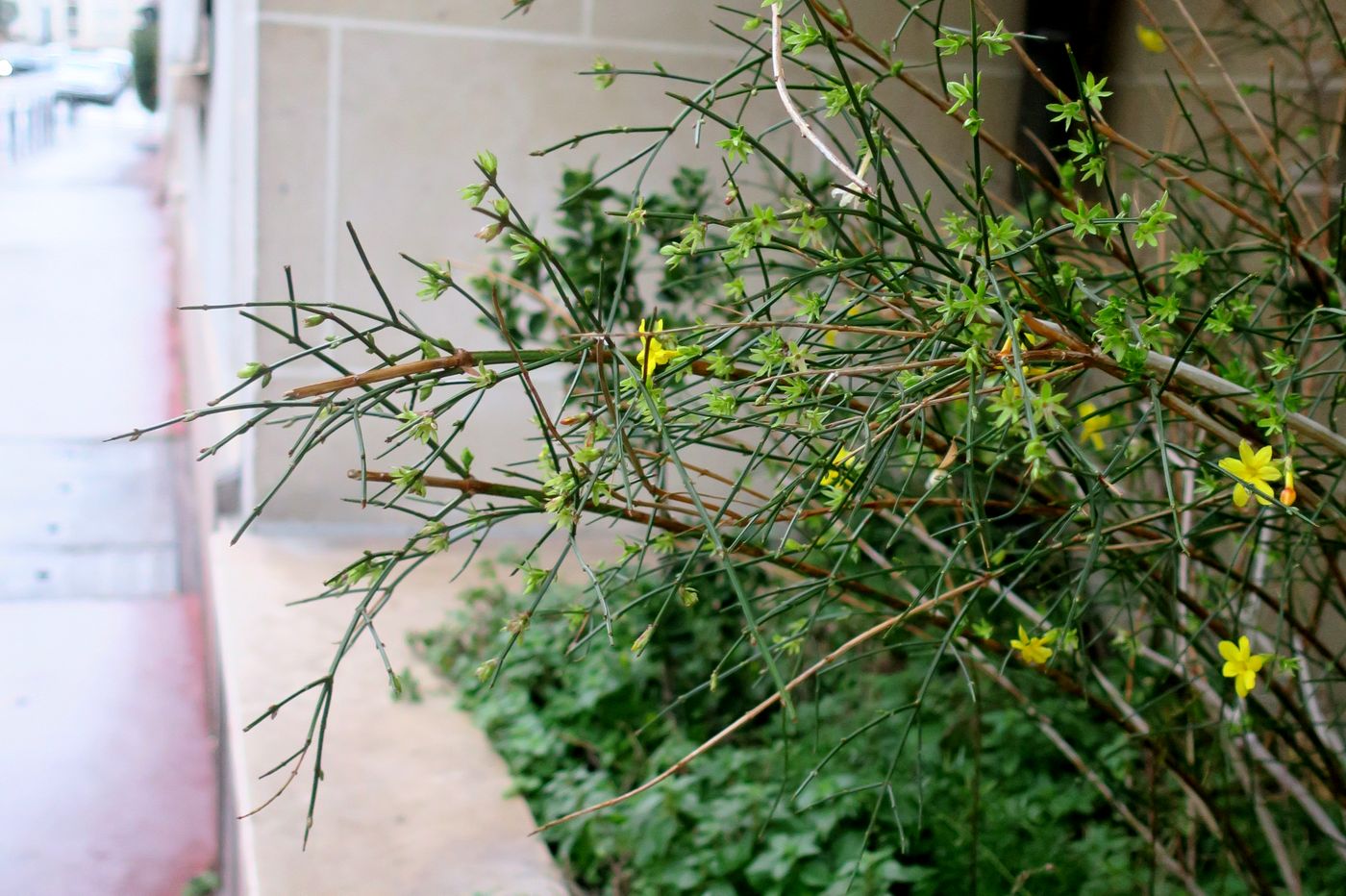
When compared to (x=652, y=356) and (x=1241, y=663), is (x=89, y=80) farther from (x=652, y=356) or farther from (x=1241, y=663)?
(x=1241, y=663)

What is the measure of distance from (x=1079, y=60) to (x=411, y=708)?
6.45 ft

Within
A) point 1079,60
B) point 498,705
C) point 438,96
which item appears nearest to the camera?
point 498,705

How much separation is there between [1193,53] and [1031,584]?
5.26ft

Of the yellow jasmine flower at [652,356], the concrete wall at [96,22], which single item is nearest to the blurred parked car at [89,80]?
the concrete wall at [96,22]

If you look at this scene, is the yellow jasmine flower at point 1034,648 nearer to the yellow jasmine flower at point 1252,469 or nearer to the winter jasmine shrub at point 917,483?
the winter jasmine shrub at point 917,483

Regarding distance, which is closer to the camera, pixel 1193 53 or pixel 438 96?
pixel 1193 53

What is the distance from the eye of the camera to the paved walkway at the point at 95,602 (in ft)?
9.39

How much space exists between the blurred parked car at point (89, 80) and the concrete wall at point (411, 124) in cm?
1548

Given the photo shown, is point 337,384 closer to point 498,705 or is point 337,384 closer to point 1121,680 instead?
point 498,705

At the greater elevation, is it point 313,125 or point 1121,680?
point 313,125

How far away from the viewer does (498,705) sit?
2336mm

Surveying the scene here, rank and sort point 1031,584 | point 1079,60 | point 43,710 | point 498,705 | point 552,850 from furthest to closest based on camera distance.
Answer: point 43,710 → point 1079,60 → point 498,705 → point 552,850 → point 1031,584

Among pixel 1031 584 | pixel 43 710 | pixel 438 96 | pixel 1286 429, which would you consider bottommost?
pixel 43 710

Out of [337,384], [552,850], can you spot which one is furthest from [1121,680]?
[337,384]
